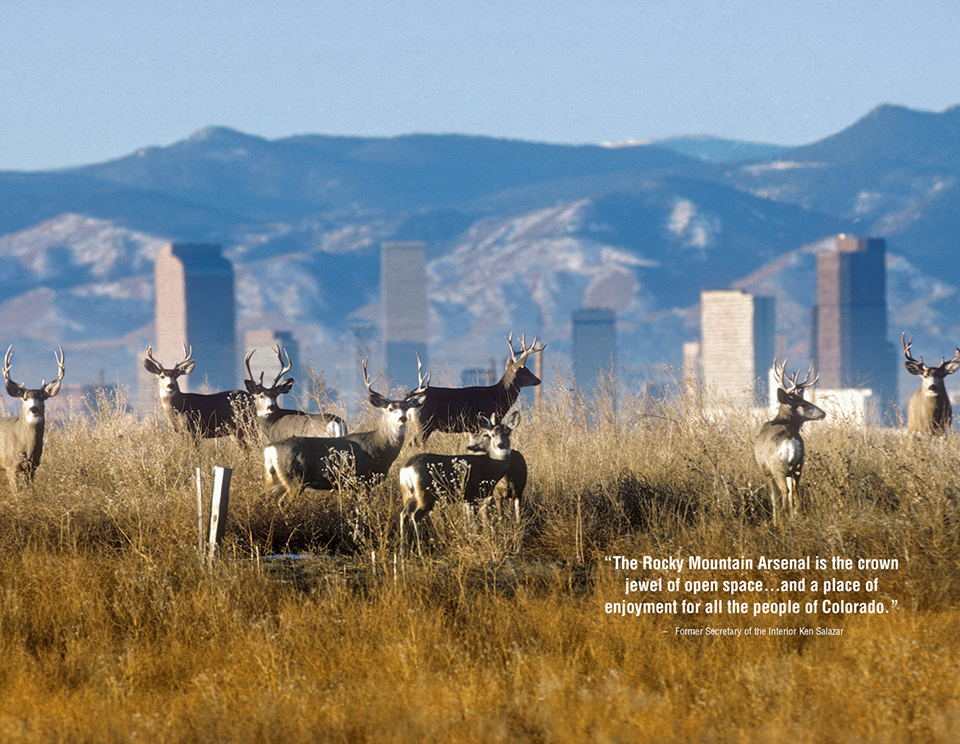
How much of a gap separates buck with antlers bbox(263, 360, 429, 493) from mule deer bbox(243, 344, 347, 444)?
40.4 inches

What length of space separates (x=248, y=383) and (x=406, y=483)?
3.50 metres

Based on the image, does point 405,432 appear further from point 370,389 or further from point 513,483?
point 513,483

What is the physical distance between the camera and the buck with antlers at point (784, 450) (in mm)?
10836

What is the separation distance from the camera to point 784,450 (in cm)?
1084

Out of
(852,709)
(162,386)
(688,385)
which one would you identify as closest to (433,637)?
(852,709)

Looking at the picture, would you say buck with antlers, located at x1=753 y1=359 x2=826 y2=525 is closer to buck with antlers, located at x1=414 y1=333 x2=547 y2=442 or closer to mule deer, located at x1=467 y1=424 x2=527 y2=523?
mule deer, located at x1=467 y1=424 x2=527 y2=523

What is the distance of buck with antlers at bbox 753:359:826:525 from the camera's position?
35.6 ft

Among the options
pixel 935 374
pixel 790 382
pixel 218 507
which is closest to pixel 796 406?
pixel 790 382

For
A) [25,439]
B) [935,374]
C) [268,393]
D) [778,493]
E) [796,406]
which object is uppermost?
[935,374]

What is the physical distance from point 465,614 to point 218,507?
7.18 ft

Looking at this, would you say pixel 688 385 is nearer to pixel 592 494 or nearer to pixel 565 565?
pixel 592 494

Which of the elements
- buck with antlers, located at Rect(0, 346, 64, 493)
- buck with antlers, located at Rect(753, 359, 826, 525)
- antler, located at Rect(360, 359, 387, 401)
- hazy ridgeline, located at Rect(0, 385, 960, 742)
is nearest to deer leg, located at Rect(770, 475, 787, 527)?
buck with antlers, located at Rect(753, 359, 826, 525)

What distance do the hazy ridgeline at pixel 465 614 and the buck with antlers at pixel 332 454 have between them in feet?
0.84

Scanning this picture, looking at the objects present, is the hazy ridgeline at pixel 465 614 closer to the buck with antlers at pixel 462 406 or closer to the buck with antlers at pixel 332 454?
the buck with antlers at pixel 332 454
